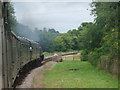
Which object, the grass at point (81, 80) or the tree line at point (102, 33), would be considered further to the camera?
the tree line at point (102, 33)

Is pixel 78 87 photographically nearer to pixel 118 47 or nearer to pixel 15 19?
pixel 118 47

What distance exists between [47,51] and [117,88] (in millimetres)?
45240

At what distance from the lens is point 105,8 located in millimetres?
16078

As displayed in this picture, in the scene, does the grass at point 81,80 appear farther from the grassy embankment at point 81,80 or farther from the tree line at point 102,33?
the tree line at point 102,33

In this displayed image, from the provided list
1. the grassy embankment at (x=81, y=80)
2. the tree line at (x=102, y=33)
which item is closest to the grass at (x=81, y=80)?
the grassy embankment at (x=81, y=80)

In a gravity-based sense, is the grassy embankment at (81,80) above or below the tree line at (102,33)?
below

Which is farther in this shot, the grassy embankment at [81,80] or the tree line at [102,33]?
the tree line at [102,33]

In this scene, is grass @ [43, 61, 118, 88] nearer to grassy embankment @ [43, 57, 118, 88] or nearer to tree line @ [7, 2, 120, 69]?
grassy embankment @ [43, 57, 118, 88]

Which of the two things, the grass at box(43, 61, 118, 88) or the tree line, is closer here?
the grass at box(43, 61, 118, 88)

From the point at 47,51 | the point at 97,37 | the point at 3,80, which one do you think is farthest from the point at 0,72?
the point at 47,51

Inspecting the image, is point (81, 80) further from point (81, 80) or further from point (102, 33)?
point (102, 33)

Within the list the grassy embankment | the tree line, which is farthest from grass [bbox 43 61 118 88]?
→ the tree line

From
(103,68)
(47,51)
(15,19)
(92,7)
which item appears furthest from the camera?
(47,51)

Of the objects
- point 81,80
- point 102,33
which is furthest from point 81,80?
point 102,33
